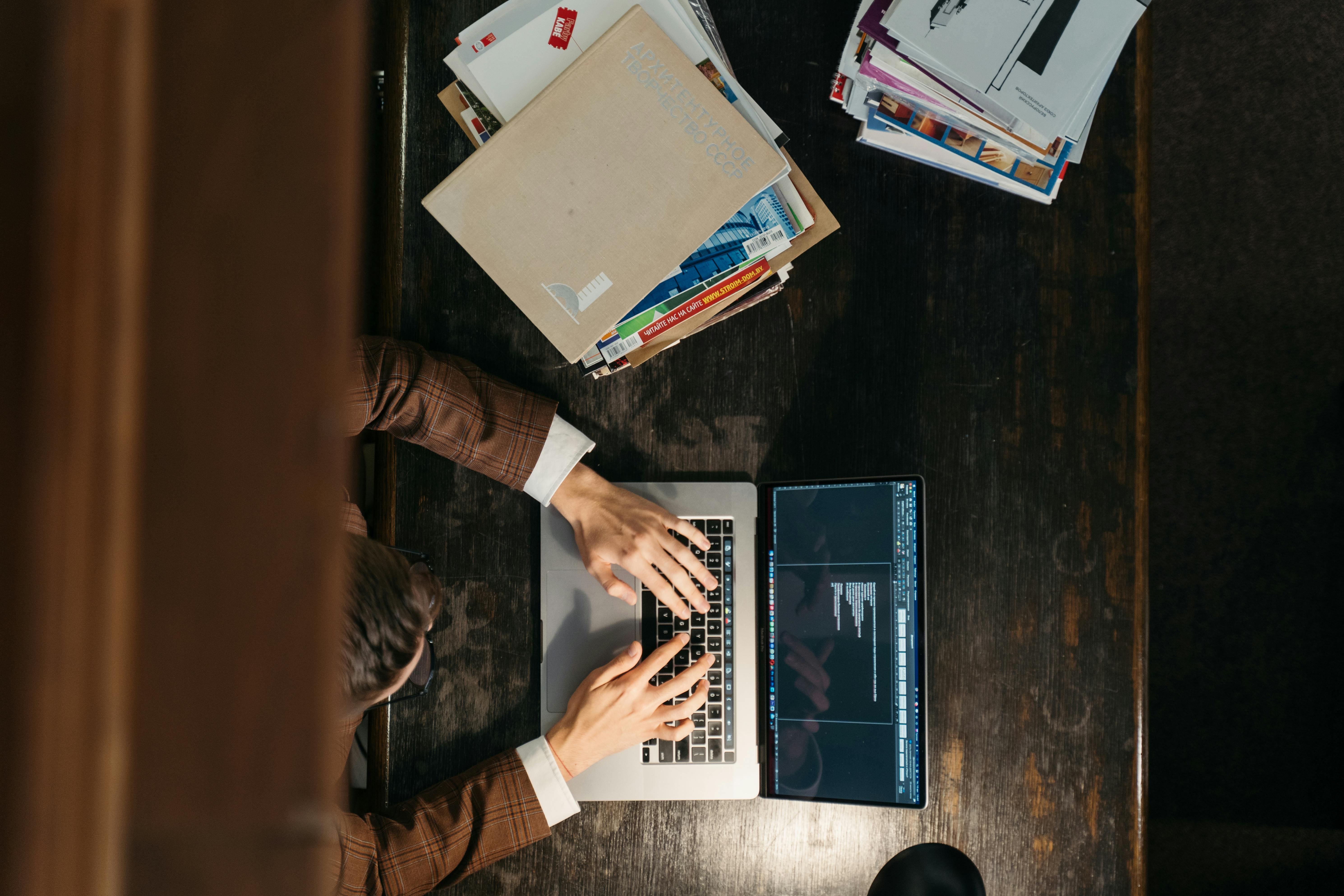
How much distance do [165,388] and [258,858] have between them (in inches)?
3.5

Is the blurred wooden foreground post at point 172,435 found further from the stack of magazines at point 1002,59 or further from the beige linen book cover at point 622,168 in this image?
the stack of magazines at point 1002,59

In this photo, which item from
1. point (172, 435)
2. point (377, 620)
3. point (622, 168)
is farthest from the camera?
point (622, 168)

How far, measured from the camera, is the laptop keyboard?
3.27ft

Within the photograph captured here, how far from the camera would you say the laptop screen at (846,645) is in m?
0.93

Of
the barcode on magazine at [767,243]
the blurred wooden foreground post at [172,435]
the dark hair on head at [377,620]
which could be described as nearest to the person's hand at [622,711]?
the dark hair on head at [377,620]

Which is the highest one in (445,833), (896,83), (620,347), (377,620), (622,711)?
(896,83)

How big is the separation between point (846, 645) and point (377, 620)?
1.78ft

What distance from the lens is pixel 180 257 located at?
140 mm

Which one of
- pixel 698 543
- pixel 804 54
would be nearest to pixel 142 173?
pixel 698 543

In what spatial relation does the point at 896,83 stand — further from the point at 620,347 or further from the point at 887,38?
the point at 620,347

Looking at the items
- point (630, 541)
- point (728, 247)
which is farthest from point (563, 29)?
point (630, 541)

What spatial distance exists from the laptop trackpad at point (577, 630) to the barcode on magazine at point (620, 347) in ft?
0.93

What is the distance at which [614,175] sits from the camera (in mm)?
933

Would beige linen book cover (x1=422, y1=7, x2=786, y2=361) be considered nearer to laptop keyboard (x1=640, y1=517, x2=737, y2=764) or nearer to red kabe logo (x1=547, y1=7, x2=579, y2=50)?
red kabe logo (x1=547, y1=7, x2=579, y2=50)
